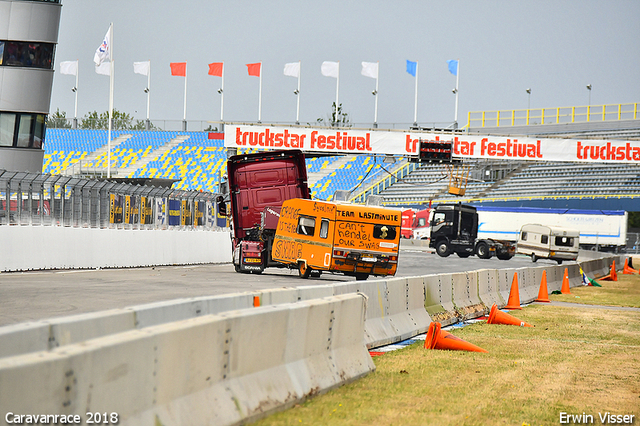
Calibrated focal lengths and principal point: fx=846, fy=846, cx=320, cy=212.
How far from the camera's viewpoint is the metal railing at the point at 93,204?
21328 mm

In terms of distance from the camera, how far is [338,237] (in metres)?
22.9

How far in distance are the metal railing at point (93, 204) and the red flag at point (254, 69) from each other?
41487 millimetres

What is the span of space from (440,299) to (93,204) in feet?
41.9

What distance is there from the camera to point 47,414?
428 cm

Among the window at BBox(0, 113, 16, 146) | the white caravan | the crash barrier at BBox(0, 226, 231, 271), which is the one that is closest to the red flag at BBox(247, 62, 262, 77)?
the white caravan

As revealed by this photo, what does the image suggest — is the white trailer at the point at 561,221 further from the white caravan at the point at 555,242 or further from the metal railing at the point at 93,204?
the metal railing at the point at 93,204

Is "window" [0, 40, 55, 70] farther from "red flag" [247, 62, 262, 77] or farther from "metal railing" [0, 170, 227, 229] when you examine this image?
"red flag" [247, 62, 262, 77]

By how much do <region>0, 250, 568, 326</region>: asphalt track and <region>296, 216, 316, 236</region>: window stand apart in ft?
4.47

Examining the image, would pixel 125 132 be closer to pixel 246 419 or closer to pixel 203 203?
pixel 203 203

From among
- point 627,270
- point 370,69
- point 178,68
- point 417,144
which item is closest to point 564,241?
point 627,270

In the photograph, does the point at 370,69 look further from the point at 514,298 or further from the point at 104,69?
the point at 514,298

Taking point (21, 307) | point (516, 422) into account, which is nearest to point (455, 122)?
point (21, 307)

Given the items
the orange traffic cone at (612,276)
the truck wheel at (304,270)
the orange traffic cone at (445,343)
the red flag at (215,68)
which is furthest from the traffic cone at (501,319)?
the red flag at (215,68)

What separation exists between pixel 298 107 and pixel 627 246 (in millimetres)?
30273
